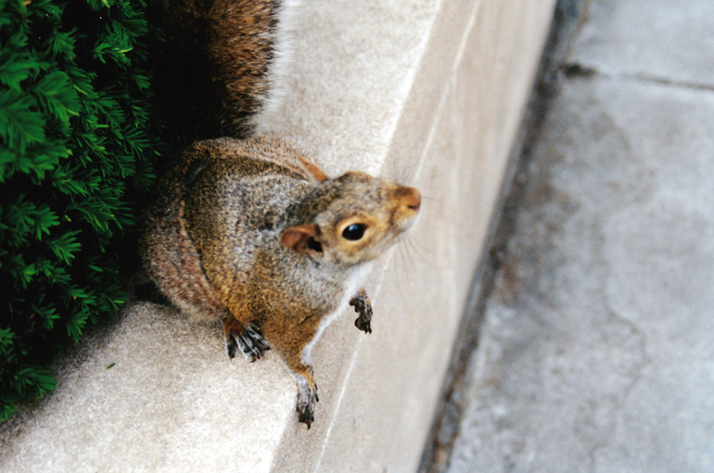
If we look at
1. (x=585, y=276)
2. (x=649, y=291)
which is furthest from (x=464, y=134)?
(x=649, y=291)

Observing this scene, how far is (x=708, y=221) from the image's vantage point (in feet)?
8.82

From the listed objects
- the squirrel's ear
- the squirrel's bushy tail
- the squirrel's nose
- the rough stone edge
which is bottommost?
the rough stone edge

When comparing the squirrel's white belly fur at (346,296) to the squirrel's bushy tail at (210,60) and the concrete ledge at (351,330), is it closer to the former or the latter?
the concrete ledge at (351,330)

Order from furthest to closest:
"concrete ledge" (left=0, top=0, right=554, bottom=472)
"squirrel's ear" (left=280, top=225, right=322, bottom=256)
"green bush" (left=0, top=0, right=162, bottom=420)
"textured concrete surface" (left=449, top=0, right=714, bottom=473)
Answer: "textured concrete surface" (left=449, top=0, right=714, bottom=473), "concrete ledge" (left=0, top=0, right=554, bottom=472), "squirrel's ear" (left=280, top=225, right=322, bottom=256), "green bush" (left=0, top=0, right=162, bottom=420)

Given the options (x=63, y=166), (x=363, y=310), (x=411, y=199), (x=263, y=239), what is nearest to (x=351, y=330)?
(x=363, y=310)

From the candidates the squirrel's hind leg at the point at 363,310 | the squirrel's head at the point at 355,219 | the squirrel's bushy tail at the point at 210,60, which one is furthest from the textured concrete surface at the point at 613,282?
the squirrel's bushy tail at the point at 210,60

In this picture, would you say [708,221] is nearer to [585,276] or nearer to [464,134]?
[585,276]

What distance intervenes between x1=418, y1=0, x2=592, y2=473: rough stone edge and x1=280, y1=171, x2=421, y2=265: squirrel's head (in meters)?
1.42

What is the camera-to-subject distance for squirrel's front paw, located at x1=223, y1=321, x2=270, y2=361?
4.61 feet

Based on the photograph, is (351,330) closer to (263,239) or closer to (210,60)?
(263,239)

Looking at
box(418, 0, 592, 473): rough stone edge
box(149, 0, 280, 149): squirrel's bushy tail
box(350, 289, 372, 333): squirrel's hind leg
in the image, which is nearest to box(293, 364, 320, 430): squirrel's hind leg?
box(350, 289, 372, 333): squirrel's hind leg

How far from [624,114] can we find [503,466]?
190 centimetres

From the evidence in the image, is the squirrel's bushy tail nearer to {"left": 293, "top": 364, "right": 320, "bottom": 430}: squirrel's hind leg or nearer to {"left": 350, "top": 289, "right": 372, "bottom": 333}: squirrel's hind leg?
{"left": 350, "top": 289, "right": 372, "bottom": 333}: squirrel's hind leg

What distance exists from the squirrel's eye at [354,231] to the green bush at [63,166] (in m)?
0.55
